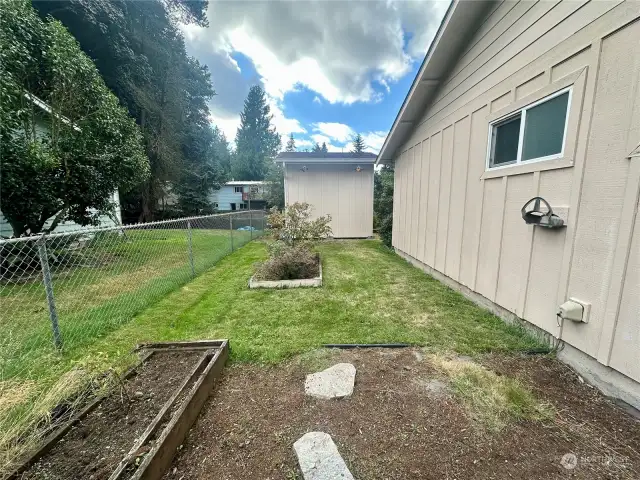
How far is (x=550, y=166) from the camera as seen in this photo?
8.68 ft

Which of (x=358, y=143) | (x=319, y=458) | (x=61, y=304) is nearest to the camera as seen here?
(x=319, y=458)

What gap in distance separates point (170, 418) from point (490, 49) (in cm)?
543

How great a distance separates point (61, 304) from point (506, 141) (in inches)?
262

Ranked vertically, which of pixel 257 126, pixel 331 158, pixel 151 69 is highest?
pixel 257 126

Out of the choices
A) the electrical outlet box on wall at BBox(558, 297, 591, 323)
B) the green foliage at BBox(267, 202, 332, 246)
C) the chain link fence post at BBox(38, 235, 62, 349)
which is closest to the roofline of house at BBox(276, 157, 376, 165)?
the green foliage at BBox(267, 202, 332, 246)

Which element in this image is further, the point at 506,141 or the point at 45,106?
the point at 45,106

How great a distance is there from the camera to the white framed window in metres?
2.60

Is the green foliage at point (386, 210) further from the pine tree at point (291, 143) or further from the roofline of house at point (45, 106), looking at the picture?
the pine tree at point (291, 143)

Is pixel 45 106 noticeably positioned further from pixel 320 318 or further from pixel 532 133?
pixel 532 133

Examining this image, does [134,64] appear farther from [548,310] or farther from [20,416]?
[548,310]

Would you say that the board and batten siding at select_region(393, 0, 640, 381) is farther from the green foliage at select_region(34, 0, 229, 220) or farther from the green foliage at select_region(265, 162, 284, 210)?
the green foliage at select_region(265, 162, 284, 210)

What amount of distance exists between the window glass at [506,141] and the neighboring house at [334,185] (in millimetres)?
6867

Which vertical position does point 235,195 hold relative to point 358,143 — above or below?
below

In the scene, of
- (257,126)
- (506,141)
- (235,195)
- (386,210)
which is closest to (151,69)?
(235,195)
